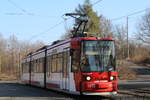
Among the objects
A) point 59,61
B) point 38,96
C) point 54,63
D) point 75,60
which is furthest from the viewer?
point 54,63

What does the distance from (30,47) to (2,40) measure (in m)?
10.3

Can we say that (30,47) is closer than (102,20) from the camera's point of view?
No

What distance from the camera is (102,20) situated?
244 ft

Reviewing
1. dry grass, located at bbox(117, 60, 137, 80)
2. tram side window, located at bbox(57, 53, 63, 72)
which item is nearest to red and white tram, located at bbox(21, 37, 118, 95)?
tram side window, located at bbox(57, 53, 63, 72)

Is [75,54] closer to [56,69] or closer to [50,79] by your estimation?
[56,69]

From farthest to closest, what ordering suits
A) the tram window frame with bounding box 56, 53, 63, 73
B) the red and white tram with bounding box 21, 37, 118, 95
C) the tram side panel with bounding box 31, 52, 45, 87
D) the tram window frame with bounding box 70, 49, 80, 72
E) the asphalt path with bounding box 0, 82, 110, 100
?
the tram side panel with bounding box 31, 52, 45, 87
the tram window frame with bounding box 56, 53, 63, 73
the asphalt path with bounding box 0, 82, 110, 100
the tram window frame with bounding box 70, 49, 80, 72
the red and white tram with bounding box 21, 37, 118, 95

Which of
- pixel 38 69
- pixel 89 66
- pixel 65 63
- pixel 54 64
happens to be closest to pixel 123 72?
pixel 38 69

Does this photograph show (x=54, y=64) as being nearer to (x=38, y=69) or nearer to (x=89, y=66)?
(x=89, y=66)

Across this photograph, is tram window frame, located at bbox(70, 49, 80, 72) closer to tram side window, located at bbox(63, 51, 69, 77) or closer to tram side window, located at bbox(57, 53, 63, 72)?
tram side window, located at bbox(63, 51, 69, 77)

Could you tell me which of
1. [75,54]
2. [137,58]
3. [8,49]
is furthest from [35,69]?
[8,49]

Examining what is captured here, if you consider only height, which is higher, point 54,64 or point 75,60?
point 75,60

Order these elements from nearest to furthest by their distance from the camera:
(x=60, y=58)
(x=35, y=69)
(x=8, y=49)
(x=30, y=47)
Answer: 1. (x=60, y=58)
2. (x=35, y=69)
3. (x=8, y=49)
4. (x=30, y=47)

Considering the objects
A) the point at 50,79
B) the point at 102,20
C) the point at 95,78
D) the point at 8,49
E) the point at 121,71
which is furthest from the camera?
the point at 8,49

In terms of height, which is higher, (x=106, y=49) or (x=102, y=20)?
(x=102, y=20)
